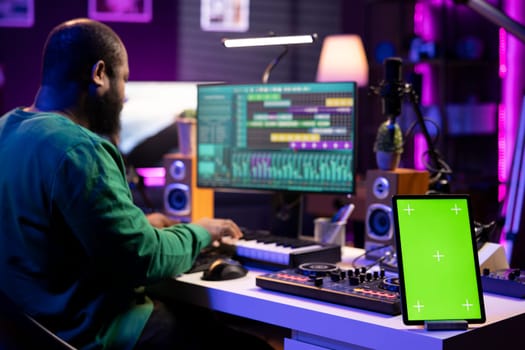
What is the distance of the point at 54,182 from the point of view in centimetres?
159

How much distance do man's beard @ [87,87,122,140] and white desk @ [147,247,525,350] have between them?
47 centimetres

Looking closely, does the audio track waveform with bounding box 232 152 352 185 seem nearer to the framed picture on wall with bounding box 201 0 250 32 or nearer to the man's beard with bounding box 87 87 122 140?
the man's beard with bounding box 87 87 122 140

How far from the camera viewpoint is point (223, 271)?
1.95 meters

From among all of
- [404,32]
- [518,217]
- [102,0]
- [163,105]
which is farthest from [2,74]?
[518,217]

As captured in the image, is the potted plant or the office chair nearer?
the office chair

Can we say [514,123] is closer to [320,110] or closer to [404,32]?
[404,32]

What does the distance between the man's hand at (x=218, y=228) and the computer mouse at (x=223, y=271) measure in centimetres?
10

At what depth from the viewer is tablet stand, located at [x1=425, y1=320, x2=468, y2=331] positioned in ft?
4.78

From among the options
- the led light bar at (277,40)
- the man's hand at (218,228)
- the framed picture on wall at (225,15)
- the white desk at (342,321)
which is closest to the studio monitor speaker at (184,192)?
the led light bar at (277,40)

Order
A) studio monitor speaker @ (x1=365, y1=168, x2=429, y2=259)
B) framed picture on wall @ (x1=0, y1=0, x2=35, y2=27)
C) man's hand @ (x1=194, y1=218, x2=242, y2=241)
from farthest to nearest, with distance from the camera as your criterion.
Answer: framed picture on wall @ (x1=0, y1=0, x2=35, y2=27), studio monitor speaker @ (x1=365, y1=168, x2=429, y2=259), man's hand @ (x1=194, y1=218, x2=242, y2=241)

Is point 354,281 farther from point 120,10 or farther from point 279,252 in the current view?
point 120,10

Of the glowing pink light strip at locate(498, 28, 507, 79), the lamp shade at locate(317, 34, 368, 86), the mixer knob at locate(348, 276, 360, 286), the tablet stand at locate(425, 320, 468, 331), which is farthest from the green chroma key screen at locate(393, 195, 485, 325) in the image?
the glowing pink light strip at locate(498, 28, 507, 79)

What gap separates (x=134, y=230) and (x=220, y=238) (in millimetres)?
498

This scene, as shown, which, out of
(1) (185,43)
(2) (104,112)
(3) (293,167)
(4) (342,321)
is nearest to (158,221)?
(3) (293,167)
